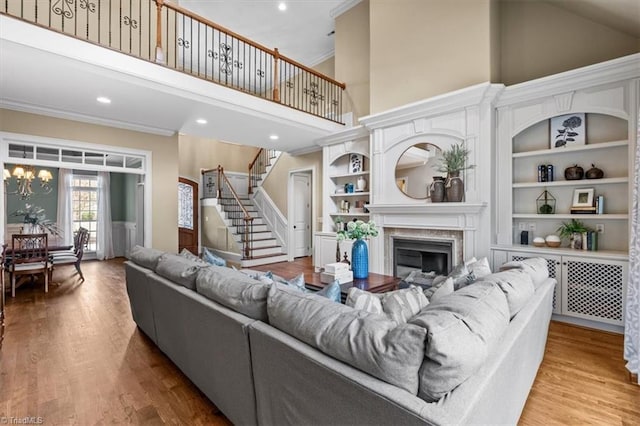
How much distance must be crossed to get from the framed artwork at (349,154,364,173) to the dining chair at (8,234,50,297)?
17.6ft

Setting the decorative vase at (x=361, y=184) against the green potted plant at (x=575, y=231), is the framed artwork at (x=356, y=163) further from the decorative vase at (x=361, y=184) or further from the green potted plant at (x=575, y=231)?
the green potted plant at (x=575, y=231)

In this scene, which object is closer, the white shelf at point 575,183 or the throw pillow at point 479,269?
the throw pillow at point 479,269

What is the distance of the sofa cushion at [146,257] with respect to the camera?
2.92 metres

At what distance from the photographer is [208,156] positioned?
31.5ft

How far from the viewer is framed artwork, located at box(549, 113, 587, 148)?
12.0 ft

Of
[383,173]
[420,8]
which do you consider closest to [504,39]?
[420,8]

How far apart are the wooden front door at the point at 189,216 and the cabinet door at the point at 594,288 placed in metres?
8.47

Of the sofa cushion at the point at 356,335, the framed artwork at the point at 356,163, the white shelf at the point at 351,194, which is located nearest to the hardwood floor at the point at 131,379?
the sofa cushion at the point at 356,335

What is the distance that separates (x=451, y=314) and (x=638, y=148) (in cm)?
248

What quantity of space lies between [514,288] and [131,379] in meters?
2.80

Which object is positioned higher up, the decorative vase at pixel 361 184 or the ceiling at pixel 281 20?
the ceiling at pixel 281 20

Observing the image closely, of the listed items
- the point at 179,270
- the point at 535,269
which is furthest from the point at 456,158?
the point at 179,270

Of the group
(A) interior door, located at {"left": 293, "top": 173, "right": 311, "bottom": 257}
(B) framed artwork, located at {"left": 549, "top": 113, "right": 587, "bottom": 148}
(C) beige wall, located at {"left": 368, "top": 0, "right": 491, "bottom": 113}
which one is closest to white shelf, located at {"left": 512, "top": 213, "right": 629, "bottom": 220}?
(B) framed artwork, located at {"left": 549, "top": 113, "right": 587, "bottom": 148}

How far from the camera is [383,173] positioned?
5.02m
